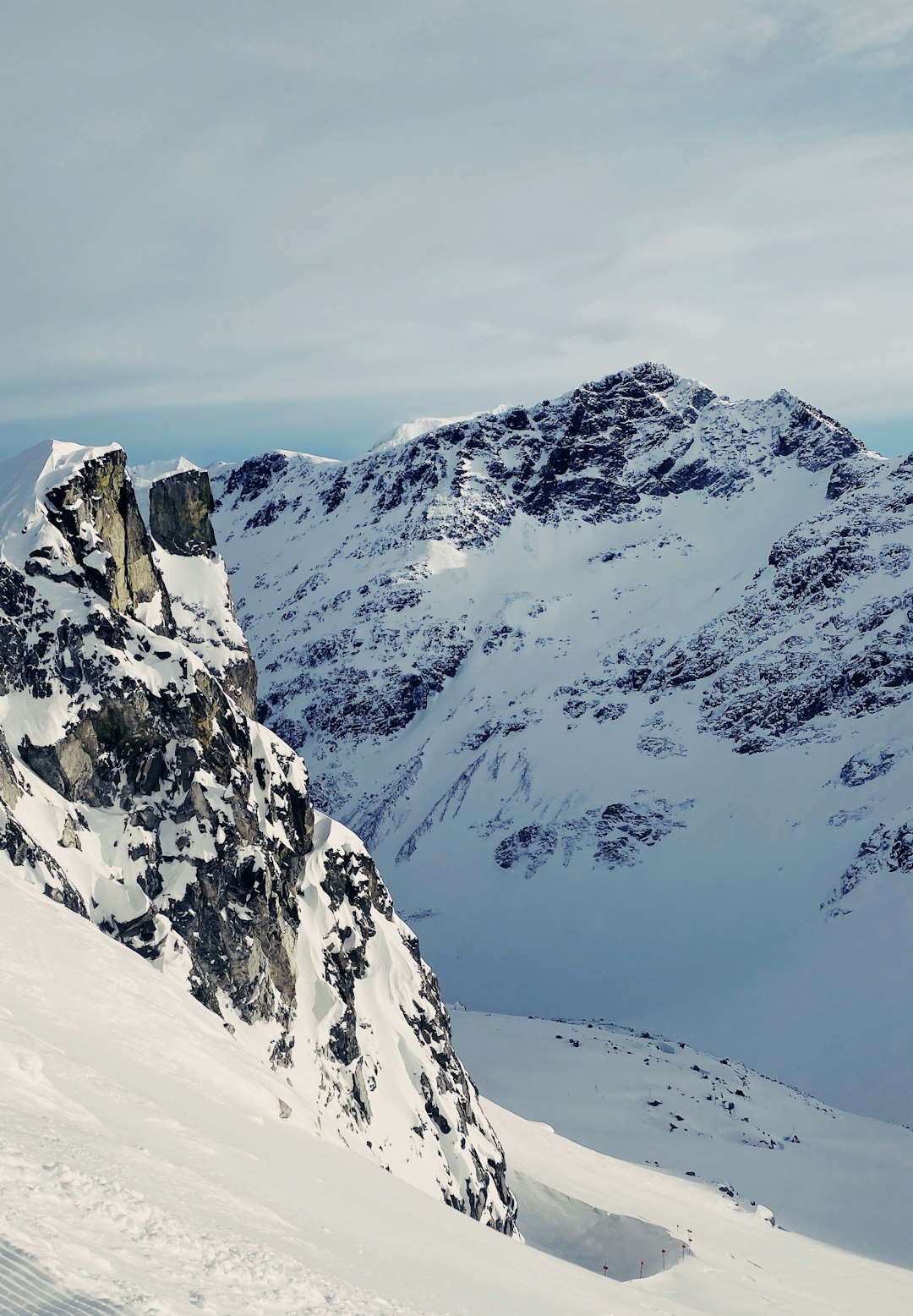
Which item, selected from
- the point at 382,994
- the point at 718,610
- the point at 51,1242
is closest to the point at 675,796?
the point at 718,610

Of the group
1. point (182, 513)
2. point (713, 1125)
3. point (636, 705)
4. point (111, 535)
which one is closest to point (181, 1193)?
point (111, 535)

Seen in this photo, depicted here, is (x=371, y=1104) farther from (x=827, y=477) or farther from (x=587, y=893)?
(x=827, y=477)

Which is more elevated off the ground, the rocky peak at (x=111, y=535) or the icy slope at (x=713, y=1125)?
the rocky peak at (x=111, y=535)

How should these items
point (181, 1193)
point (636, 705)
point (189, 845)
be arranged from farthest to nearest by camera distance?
point (636, 705)
point (189, 845)
point (181, 1193)

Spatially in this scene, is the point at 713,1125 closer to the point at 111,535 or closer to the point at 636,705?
the point at 111,535

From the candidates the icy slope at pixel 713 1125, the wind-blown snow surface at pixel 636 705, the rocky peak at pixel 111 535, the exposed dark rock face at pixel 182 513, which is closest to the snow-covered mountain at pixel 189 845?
the rocky peak at pixel 111 535

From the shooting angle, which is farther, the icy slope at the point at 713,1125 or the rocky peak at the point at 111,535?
the icy slope at the point at 713,1125

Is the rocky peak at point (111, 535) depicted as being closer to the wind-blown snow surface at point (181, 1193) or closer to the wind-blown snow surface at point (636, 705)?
the wind-blown snow surface at point (181, 1193)
